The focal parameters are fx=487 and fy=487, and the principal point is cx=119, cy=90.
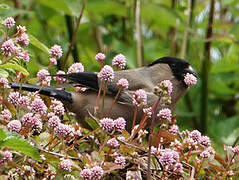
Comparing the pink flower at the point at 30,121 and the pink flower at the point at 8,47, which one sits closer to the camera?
the pink flower at the point at 30,121

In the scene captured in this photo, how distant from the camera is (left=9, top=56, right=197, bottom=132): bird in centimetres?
325

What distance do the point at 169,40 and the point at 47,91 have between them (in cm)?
302

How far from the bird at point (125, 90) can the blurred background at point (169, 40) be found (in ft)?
1.58

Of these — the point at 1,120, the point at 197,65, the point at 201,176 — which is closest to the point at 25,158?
the point at 1,120

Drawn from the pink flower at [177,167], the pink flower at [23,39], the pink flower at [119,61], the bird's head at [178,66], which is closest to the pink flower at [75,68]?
the pink flower at [119,61]

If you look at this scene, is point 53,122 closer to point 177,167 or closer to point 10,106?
point 10,106

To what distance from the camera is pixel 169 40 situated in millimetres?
5766

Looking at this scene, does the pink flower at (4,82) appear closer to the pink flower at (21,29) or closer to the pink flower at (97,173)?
the pink flower at (21,29)

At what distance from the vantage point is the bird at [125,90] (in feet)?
10.7

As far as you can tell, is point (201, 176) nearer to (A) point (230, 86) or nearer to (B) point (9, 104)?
(B) point (9, 104)

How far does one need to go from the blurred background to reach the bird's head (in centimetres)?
43

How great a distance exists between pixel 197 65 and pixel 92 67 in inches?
52.5

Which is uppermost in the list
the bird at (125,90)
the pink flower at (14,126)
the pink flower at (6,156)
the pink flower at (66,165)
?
the bird at (125,90)

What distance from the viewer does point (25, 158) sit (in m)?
1.94
